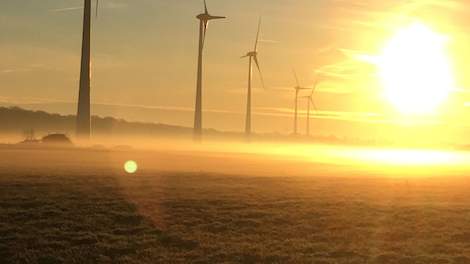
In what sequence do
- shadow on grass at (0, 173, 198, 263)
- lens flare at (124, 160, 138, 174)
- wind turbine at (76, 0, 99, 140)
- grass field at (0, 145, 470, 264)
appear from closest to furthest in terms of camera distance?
shadow on grass at (0, 173, 198, 263) < grass field at (0, 145, 470, 264) < lens flare at (124, 160, 138, 174) < wind turbine at (76, 0, 99, 140)

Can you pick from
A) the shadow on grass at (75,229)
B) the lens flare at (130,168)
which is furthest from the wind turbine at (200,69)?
the shadow on grass at (75,229)

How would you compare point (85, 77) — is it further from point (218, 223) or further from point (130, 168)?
point (218, 223)

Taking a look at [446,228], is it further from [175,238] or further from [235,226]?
[175,238]

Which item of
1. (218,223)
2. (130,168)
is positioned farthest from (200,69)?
(218,223)

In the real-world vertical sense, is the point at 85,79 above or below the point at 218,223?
above

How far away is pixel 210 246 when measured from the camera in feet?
102

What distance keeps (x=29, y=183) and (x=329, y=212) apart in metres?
21.5

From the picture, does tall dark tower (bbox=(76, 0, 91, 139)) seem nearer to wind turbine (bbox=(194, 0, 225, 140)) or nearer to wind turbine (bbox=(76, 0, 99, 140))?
wind turbine (bbox=(76, 0, 99, 140))

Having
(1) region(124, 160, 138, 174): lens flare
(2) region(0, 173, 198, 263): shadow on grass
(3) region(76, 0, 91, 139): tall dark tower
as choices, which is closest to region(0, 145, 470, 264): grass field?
(2) region(0, 173, 198, 263): shadow on grass

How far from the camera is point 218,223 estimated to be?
35.8m

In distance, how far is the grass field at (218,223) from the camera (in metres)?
29.6

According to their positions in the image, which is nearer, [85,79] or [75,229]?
[75,229]

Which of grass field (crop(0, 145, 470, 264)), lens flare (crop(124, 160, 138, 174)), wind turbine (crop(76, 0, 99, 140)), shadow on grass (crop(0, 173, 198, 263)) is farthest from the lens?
wind turbine (crop(76, 0, 99, 140))

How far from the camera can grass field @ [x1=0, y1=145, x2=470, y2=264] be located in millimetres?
29641
